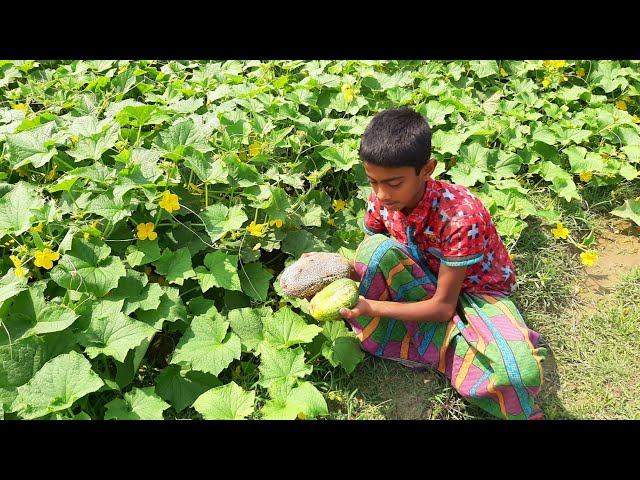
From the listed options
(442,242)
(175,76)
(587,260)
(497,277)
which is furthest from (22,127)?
(587,260)

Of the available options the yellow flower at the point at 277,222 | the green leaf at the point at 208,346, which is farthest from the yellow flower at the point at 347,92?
the green leaf at the point at 208,346

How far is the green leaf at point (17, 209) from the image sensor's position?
2.98 m

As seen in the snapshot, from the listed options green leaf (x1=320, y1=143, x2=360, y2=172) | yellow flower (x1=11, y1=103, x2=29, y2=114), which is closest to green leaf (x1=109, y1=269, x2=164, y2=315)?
green leaf (x1=320, y1=143, x2=360, y2=172)

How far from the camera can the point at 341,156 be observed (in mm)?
3750

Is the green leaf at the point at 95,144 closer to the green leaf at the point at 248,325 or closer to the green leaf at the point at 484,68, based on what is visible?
the green leaf at the point at 248,325

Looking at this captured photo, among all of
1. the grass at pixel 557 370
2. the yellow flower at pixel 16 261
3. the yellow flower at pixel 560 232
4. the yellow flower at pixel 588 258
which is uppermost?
the yellow flower at pixel 16 261

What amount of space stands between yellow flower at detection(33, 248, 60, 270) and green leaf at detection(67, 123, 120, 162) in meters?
0.63

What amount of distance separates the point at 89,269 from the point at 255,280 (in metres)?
0.86

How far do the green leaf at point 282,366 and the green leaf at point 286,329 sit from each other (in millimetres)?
59

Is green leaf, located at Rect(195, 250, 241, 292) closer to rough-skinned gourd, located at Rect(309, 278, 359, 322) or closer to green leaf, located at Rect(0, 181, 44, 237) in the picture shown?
rough-skinned gourd, located at Rect(309, 278, 359, 322)

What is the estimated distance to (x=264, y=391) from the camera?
2934mm

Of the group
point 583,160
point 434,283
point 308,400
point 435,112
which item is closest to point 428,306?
point 434,283

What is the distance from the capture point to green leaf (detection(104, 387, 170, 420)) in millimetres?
2648

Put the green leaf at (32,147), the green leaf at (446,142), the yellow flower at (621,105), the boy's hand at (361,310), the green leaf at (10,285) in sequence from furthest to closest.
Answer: the yellow flower at (621,105)
the green leaf at (446,142)
the green leaf at (32,147)
the green leaf at (10,285)
the boy's hand at (361,310)
